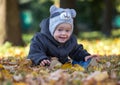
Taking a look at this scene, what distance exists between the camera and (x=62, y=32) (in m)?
6.82

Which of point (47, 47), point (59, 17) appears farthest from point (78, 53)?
point (59, 17)

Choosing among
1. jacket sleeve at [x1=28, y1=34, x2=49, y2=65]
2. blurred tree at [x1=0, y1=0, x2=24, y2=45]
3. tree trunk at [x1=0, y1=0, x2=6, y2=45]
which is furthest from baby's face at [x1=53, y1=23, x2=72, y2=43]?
tree trunk at [x1=0, y1=0, x2=6, y2=45]

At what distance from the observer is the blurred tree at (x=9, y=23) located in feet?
43.0

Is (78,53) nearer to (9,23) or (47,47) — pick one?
(47,47)

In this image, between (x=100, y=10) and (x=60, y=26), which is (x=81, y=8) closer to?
(x=100, y=10)

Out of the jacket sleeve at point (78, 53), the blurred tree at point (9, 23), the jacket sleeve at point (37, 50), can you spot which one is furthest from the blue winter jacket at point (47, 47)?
the blurred tree at point (9, 23)

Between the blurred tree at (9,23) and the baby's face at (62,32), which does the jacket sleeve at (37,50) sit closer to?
the baby's face at (62,32)

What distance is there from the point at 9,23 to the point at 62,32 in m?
6.63

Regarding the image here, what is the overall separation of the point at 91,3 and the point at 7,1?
19.6 m

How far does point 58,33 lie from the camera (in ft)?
22.4

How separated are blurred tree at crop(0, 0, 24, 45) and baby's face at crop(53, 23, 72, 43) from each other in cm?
617

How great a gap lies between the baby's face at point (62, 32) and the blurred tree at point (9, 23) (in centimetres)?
617

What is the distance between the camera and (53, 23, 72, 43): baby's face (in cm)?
682

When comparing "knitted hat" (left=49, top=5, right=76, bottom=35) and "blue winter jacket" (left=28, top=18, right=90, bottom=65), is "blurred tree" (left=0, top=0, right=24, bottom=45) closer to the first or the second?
"blue winter jacket" (left=28, top=18, right=90, bottom=65)
